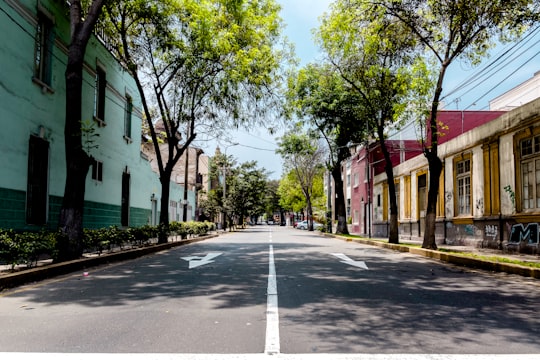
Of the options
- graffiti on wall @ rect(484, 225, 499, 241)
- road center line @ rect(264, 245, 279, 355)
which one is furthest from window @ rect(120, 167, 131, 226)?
graffiti on wall @ rect(484, 225, 499, 241)

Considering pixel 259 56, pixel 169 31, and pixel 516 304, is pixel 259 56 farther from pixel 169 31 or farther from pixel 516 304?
pixel 516 304

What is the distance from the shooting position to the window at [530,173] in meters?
15.0

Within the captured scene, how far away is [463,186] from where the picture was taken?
20703mm

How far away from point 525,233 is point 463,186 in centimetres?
545

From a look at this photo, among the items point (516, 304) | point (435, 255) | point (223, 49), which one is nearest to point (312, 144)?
point (223, 49)

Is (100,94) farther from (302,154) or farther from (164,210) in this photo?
(302,154)

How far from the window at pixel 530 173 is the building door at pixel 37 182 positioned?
14686 mm

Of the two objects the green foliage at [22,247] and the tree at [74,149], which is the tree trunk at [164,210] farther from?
the green foliage at [22,247]

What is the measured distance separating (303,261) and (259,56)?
9.91 m

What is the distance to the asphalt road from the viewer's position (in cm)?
458

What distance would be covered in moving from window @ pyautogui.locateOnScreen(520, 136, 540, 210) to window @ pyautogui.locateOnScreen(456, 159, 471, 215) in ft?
13.8
